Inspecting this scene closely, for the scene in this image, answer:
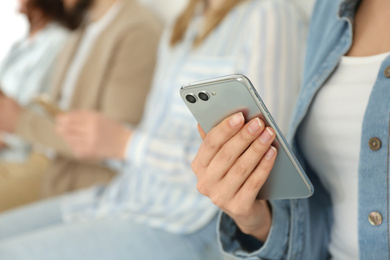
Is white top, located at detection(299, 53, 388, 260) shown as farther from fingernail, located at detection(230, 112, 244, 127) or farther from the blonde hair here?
the blonde hair

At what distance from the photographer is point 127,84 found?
1166 millimetres

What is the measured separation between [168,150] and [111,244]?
0.19 meters

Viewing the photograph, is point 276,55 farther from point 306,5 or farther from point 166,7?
point 166,7

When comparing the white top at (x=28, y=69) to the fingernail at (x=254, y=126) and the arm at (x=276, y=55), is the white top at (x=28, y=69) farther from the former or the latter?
the fingernail at (x=254, y=126)

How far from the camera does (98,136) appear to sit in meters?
0.96

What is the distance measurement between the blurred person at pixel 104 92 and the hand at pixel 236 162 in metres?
0.66

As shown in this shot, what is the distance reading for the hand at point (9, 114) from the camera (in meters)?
1.18

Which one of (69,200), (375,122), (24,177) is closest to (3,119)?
(24,177)

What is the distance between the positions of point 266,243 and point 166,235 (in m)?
0.33

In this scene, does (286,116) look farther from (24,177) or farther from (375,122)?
(24,177)

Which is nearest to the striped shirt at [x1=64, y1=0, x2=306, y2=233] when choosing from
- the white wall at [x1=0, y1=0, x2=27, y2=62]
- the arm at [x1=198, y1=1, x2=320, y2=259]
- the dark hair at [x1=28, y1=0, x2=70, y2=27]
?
the arm at [x1=198, y1=1, x2=320, y2=259]

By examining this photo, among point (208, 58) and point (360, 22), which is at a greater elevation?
point (360, 22)

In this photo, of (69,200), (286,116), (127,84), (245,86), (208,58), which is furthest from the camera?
(127,84)

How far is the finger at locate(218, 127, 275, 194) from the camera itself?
43 centimetres
